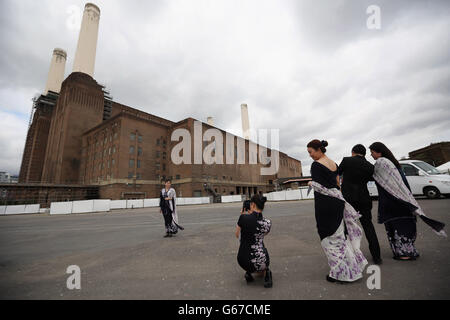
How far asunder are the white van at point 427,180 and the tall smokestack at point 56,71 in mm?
96717

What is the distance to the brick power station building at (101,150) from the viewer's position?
4372cm

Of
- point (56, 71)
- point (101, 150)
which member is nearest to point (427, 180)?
point (101, 150)

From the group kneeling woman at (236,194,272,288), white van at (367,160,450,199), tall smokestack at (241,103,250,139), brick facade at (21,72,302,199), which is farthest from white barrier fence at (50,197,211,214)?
tall smokestack at (241,103,250,139)

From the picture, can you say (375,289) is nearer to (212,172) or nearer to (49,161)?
(212,172)

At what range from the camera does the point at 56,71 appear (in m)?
72.9

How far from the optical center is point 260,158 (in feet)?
243

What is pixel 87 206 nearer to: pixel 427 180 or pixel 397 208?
pixel 397 208

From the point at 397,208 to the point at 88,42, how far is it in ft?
272

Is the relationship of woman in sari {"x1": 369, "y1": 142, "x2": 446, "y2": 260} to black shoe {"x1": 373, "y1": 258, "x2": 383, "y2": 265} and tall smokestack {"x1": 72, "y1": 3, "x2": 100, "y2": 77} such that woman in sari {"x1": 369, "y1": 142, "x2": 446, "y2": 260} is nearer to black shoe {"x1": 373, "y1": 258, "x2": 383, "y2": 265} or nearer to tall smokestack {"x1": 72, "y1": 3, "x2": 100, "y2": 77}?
black shoe {"x1": 373, "y1": 258, "x2": 383, "y2": 265}

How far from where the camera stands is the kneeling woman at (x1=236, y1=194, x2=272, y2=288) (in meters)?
2.65

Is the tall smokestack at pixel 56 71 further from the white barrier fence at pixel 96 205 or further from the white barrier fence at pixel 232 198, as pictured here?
the white barrier fence at pixel 232 198

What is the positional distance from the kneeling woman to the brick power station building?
139ft
